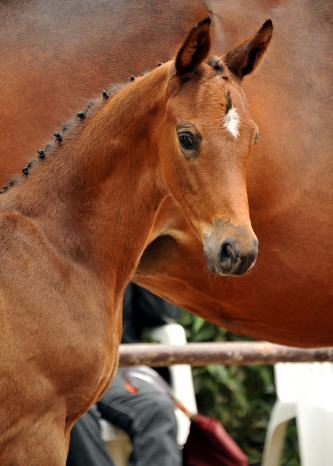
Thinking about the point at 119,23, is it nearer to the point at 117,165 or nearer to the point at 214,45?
the point at 214,45

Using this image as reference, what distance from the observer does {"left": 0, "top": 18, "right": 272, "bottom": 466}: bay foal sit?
8.81 feet

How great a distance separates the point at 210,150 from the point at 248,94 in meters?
0.72

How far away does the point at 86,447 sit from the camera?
150 inches

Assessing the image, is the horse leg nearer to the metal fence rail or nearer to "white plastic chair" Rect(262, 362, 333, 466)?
the metal fence rail

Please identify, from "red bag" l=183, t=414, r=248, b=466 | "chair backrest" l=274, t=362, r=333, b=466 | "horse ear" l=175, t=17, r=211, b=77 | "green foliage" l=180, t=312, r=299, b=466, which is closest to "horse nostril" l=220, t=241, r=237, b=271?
"horse ear" l=175, t=17, r=211, b=77

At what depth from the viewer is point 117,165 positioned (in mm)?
2961

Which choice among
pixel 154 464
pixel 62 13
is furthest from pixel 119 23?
pixel 154 464

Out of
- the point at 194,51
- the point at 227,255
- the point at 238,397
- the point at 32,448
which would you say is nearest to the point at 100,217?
the point at 227,255

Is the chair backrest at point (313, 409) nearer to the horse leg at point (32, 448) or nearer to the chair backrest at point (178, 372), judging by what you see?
the chair backrest at point (178, 372)

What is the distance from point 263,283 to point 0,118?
123 cm

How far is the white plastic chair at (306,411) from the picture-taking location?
4836 mm

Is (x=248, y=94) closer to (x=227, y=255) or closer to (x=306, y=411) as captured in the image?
(x=227, y=255)

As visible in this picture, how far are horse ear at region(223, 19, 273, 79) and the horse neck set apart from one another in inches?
9.7

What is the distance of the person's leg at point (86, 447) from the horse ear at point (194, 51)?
1.78 m
